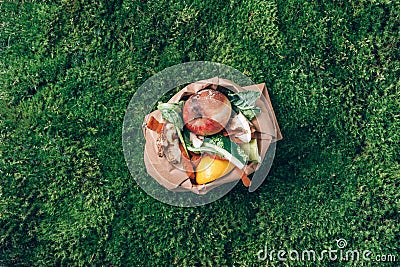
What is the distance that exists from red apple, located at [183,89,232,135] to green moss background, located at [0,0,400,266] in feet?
2.01

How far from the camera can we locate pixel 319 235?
2.33 metres

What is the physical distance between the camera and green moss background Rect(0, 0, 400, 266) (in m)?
2.31

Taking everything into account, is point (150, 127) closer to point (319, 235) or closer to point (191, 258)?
point (191, 258)

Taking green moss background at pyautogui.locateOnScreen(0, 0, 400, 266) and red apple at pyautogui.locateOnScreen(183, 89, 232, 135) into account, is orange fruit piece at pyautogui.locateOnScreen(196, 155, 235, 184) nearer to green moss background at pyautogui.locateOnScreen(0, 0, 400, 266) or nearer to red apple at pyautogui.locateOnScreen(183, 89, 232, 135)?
red apple at pyautogui.locateOnScreen(183, 89, 232, 135)

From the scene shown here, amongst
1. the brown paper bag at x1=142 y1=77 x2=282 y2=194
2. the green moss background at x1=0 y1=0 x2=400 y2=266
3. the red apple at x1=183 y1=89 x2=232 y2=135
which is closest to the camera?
the red apple at x1=183 y1=89 x2=232 y2=135

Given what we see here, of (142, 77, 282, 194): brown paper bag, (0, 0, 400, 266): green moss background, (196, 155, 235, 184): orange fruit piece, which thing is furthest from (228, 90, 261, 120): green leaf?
(0, 0, 400, 266): green moss background

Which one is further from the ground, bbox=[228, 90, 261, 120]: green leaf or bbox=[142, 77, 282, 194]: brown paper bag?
bbox=[228, 90, 261, 120]: green leaf

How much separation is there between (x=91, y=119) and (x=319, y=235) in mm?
1245

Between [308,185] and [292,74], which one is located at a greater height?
[292,74]

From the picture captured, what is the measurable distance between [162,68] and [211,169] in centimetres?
74

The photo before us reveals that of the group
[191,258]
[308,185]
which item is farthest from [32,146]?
[308,185]

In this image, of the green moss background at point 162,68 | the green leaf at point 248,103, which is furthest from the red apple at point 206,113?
the green moss background at point 162,68

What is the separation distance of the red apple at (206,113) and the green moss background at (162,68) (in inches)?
24.1

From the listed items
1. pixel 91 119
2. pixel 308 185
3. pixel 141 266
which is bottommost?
pixel 141 266
